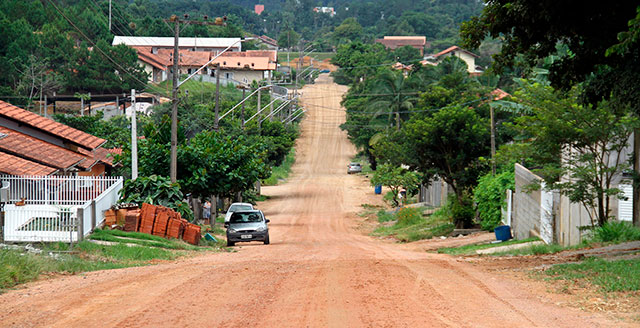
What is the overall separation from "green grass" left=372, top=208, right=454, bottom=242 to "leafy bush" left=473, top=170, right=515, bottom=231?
77.1 inches

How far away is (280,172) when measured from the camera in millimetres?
78312

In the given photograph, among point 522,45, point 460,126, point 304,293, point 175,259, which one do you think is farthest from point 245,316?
point 460,126

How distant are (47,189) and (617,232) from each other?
58.5 feet

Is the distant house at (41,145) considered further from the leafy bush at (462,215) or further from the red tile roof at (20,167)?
the leafy bush at (462,215)

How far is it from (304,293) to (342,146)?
293 ft

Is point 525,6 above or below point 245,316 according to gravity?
above

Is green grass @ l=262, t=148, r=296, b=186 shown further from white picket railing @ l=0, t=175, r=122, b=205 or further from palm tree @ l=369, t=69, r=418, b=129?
white picket railing @ l=0, t=175, r=122, b=205

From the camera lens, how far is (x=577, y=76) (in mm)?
16406

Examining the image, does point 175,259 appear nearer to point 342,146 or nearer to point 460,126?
point 460,126

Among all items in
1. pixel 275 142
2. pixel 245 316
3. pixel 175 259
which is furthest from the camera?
pixel 275 142

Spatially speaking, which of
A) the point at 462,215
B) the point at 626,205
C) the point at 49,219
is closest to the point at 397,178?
the point at 462,215

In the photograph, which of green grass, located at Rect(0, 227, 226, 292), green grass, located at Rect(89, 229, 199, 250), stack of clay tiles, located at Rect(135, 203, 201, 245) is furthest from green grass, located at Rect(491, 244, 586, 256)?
stack of clay tiles, located at Rect(135, 203, 201, 245)

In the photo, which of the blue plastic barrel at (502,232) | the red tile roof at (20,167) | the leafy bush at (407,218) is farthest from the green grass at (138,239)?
the leafy bush at (407,218)

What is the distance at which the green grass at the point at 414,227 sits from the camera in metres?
35.0
